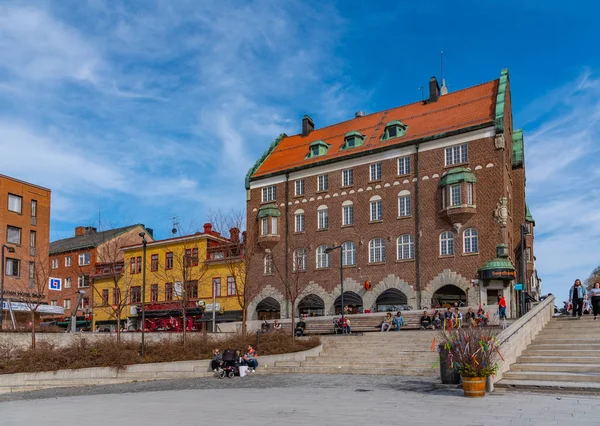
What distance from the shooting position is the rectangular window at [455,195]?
42.0m

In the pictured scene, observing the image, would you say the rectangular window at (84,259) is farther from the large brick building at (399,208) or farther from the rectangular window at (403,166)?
the rectangular window at (403,166)

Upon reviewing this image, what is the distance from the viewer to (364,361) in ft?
77.6

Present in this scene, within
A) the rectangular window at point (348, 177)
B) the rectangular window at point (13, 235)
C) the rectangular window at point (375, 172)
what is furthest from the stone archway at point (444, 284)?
the rectangular window at point (13, 235)

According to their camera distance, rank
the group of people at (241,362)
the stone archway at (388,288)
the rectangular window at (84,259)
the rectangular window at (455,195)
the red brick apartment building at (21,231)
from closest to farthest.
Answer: the group of people at (241,362) → the rectangular window at (455,195) → the stone archway at (388,288) → the red brick apartment building at (21,231) → the rectangular window at (84,259)

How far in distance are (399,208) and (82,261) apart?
38.2 meters

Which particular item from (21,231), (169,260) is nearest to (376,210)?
(169,260)

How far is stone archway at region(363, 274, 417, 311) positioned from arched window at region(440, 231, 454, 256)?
11.5ft

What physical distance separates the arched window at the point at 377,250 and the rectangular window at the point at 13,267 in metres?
28.6

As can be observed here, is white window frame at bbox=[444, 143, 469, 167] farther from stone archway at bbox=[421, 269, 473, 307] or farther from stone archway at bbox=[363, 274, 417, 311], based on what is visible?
stone archway at bbox=[363, 274, 417, 311]

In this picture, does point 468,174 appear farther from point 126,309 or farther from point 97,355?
point 126,309

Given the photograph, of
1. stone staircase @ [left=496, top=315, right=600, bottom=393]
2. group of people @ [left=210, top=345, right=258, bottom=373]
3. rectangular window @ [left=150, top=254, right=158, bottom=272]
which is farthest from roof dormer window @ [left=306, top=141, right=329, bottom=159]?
stone staircase @ [left=496, top=315, right=600, bottom=393]

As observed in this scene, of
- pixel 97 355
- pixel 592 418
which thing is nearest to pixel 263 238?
pixel 97 355

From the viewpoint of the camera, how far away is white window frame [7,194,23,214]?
2017 inches

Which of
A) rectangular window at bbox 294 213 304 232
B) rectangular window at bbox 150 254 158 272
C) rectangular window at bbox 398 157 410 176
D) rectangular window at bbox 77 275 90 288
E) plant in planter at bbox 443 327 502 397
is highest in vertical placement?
rectangular window at bbox 398 157 410 176
